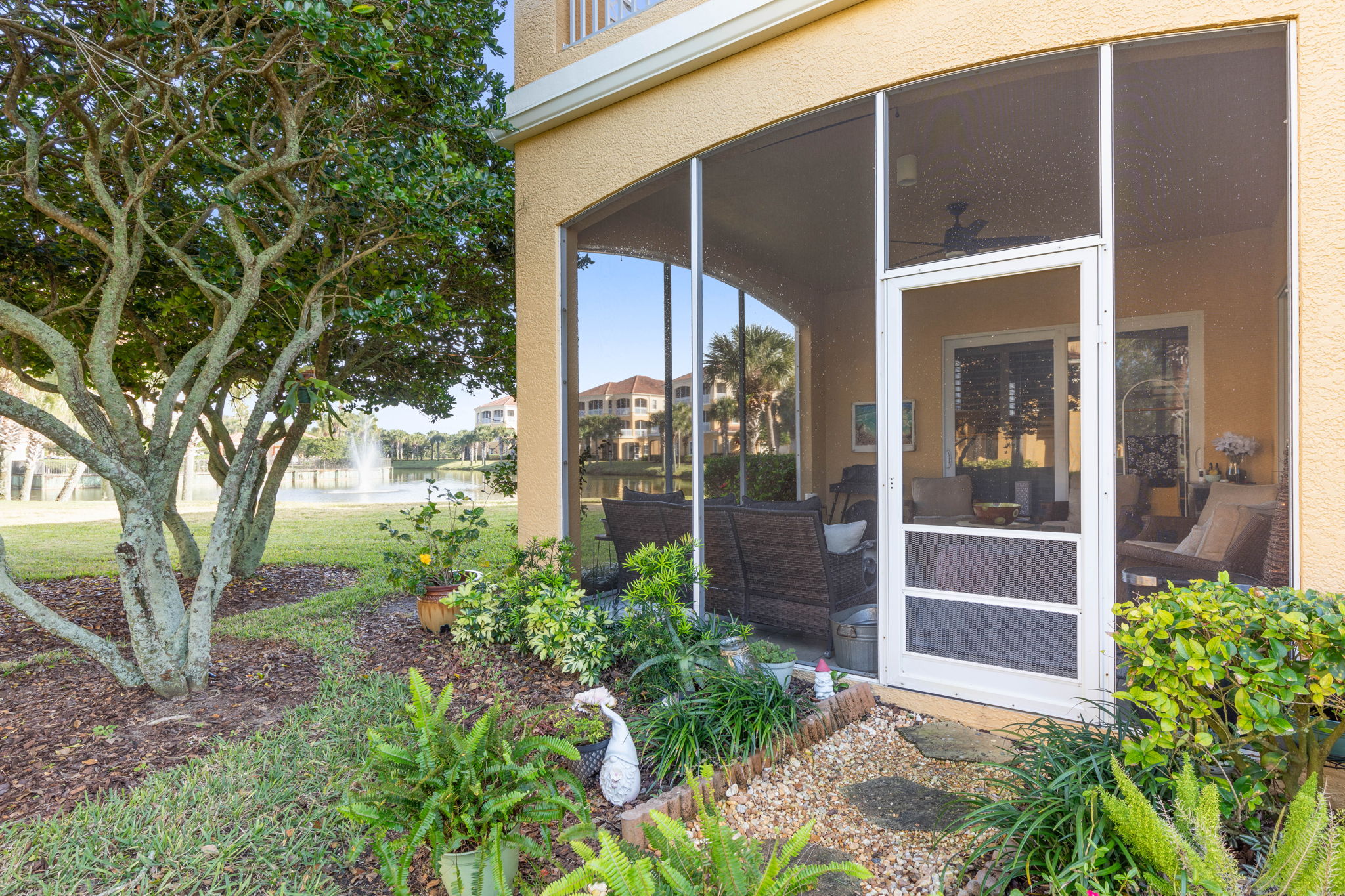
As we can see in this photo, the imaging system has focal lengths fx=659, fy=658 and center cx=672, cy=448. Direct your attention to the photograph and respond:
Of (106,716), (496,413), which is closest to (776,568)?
(106,716)

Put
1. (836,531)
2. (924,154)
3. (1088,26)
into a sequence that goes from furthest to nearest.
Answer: (836,531), (924,154), (1088,26)

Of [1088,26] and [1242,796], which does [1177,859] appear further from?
[1088,26]

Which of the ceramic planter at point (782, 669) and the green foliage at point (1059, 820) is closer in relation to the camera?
the green foliage at point (1059, 820)

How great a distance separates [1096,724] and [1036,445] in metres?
1.20

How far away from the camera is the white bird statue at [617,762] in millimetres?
2391

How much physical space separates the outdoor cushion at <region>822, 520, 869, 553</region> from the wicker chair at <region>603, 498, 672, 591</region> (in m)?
1.10

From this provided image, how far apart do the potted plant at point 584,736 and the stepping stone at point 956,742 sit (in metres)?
1.39

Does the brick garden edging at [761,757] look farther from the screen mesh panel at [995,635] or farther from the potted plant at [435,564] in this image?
the potted plant at [435,564]

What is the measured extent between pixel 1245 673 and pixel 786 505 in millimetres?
2346

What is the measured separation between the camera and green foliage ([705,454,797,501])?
4211 millimetres

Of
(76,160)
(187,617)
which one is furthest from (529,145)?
(187,617)

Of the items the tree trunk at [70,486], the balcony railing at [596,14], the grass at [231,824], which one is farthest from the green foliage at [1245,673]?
the tree trunk at [70,486]

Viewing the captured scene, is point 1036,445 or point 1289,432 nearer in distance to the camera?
point 1289,432

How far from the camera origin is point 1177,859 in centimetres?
151
